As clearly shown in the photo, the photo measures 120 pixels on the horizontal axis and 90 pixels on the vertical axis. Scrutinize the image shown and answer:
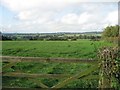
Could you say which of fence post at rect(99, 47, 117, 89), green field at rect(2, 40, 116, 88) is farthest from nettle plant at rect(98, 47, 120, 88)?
green field at rect(2, 40, 116, 88)

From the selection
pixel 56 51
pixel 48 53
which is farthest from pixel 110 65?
pixel 56 51

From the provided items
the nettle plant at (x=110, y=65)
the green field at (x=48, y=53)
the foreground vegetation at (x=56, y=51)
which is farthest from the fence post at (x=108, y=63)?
the green field at (x=48, y=53)

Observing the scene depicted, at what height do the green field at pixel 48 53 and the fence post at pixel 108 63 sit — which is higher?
the fence post at pixel 108 63

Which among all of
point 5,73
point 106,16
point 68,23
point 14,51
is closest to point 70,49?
point 14,51

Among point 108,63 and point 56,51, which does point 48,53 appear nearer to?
point 56,51

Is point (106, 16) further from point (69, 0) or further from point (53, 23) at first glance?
point (69, 0)

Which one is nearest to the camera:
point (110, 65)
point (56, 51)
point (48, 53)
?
point (110, 65)

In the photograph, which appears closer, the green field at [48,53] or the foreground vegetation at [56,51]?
the foreground vegetation at [56,51]

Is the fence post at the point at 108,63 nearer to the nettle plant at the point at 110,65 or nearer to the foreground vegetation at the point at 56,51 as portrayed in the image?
the nettle plant at the point at 110,65

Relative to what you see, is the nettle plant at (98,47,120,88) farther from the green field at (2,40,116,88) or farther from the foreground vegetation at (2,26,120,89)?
the green field at (2,40,116,88)

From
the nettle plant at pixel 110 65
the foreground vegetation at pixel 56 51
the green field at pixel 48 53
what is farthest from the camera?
the green field at pixel 48 53
